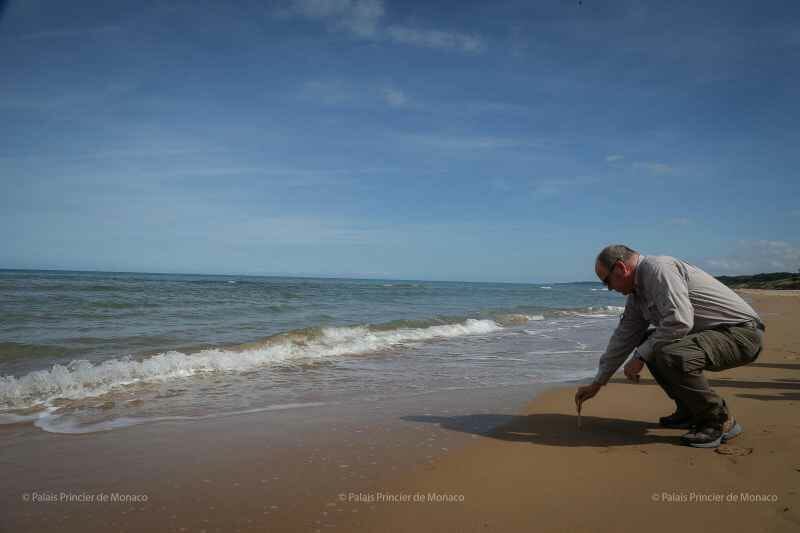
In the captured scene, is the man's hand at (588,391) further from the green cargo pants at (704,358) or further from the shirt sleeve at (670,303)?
the shirt sleeve at (670,303)

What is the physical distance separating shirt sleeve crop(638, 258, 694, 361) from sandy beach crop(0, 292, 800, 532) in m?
0.83

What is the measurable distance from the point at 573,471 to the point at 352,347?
7.31 meters

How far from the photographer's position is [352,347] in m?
10.0

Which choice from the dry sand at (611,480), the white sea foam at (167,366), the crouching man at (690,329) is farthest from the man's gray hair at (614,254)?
the white sea foam at (167,366)

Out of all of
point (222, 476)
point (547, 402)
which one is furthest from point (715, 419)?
point (222, 476)

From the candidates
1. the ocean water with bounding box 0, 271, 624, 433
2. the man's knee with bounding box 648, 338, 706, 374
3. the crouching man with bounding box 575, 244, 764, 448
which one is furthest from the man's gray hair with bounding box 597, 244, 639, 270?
the ocean water with bounding box 0, 271, 624, 433

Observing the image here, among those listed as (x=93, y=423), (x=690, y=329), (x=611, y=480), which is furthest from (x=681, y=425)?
(x=93, y=423)

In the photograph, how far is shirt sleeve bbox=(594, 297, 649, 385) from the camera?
12.1ft

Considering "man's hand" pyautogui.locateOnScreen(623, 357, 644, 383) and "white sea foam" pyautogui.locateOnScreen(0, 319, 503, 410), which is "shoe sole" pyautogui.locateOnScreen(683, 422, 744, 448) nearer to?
"man's hand" pyautogui.locateOnScreen(623, 357, 644, 383)

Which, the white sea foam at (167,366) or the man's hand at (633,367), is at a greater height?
the man's hand at (633,367)

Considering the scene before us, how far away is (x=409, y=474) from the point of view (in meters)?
3.05

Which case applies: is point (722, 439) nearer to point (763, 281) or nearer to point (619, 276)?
point (619, 276)

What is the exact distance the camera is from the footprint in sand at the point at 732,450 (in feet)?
10.5

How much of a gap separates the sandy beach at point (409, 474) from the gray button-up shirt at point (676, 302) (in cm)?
80
